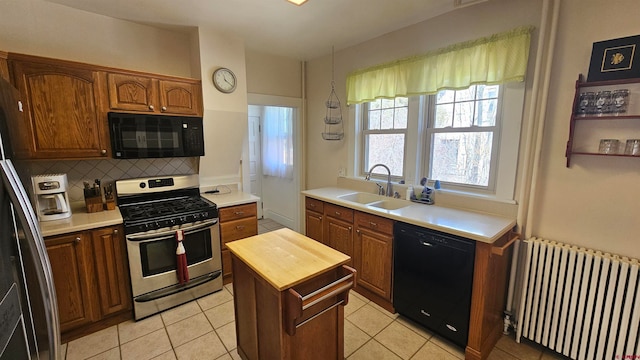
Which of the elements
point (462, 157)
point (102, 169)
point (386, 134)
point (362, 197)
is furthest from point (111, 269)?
point (462, 157)

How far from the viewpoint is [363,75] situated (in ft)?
9.78

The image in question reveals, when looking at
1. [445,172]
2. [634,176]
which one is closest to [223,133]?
[445,172]

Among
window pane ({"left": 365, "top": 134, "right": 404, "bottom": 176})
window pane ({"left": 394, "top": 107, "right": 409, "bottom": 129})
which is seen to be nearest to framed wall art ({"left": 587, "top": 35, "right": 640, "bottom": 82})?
window pane ({"left": 394, "top": 107, "right": 409, "bottom": 129})

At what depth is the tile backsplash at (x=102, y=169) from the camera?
7.75 ft

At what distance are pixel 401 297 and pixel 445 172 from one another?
1202 mm

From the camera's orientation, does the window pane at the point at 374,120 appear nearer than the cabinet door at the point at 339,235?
No

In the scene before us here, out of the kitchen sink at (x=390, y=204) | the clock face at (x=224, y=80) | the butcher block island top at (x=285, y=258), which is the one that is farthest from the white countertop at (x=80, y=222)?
the kitchen sink at (x=390, y=204)

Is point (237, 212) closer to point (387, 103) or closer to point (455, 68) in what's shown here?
point (387, 103)

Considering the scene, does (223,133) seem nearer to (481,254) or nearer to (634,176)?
(481,254)

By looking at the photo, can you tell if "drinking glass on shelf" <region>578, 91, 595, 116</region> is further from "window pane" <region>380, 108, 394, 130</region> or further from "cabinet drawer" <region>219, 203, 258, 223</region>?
"cabinet drawer" <region>219, 203, 258, 223</region>

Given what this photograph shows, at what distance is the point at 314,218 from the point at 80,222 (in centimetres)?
202

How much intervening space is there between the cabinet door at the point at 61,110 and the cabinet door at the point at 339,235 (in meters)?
2.13

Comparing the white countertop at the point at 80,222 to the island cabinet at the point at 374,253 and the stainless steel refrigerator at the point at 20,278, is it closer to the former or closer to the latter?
the stainless steel refrigerator at the point at 20,278

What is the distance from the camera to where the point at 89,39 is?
2.38 meters
